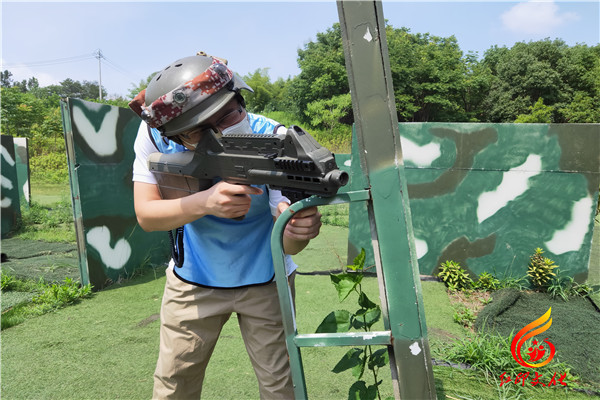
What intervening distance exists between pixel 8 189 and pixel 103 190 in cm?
343

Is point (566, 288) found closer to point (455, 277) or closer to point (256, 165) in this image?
point (455, 277)

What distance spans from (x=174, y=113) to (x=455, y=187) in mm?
3571

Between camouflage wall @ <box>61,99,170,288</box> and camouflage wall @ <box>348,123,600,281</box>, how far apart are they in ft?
8.07

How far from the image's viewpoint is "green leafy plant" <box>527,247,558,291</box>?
3.94m

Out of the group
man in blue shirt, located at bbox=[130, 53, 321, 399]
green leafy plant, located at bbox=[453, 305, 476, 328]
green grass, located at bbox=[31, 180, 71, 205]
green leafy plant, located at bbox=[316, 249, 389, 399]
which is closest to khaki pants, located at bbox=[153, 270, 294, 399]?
man in blue shirt, located at bbox=[130, 53, 321, 399]

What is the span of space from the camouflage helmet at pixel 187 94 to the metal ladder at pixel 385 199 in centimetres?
51

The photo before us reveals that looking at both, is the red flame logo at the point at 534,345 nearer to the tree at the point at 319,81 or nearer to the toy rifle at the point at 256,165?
the toy rifle at the point at 256,165

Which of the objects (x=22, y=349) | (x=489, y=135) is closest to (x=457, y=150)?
(x=489, y=135)

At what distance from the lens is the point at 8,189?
6.23 m

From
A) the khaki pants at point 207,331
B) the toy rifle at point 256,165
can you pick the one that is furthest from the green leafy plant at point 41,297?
the toy rifle at point 256,165

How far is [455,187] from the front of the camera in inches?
165

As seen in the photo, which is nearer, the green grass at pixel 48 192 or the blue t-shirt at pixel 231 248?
the blue t-shirt at pixel 231 248

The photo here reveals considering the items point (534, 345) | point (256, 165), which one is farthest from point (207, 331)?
point (534, 345)

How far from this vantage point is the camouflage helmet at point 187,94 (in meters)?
1.21
